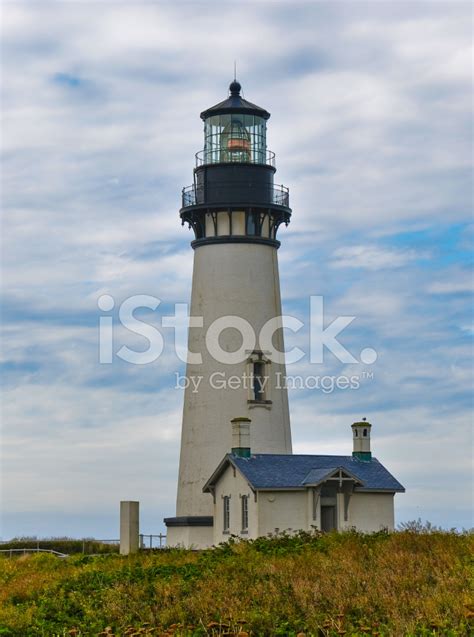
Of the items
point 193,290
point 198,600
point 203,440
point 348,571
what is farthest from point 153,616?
point 193,290

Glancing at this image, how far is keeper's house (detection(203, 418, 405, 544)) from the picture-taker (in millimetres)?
35344

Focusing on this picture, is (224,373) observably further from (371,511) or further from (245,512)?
(371,511)

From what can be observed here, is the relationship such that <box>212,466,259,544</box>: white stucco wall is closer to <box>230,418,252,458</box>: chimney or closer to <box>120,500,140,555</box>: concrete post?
<box>230,418,252,458</box>: chimney

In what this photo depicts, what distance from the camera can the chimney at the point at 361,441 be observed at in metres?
38.6

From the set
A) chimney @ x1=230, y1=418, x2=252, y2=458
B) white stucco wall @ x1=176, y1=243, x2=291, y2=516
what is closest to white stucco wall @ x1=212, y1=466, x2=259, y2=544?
chimney @ x1=230, y1=418, x2=252, y2=458

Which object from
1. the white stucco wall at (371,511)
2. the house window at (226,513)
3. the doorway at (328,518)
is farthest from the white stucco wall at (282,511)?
the house window at (226,513)

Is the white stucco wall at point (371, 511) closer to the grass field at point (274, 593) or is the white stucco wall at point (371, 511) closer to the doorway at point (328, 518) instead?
the doorway at point (328, 518)

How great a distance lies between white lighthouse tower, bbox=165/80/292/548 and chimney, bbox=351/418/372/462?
6.70ft

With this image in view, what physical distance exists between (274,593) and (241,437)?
15673 millimetres

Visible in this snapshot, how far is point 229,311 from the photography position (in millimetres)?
38781

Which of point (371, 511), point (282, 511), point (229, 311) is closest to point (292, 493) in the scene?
point (282, 511)

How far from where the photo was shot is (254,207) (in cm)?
3891

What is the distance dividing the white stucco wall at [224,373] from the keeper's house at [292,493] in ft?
3.67

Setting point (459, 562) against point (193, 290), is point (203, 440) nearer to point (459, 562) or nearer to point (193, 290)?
point (193, 290)
